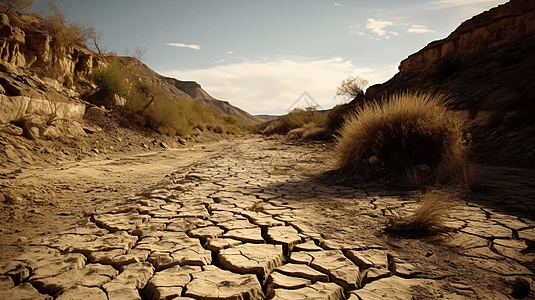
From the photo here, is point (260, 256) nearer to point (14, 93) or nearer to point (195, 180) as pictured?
point (195, 180)

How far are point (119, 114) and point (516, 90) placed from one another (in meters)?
11.3

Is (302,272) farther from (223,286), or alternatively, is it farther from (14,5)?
(14,5)

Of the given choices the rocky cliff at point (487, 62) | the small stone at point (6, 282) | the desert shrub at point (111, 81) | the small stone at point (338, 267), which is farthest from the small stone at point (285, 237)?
the desert shrub at point (111, 81)

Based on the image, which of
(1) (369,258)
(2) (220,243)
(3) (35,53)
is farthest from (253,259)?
(3) (35,53)

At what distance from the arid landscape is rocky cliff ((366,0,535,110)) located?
4.6 inches

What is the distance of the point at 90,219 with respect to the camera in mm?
2771

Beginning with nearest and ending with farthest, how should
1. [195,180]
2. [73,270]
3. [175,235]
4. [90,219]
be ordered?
[73,270] < [175,235] < [90,219] < [195,180]

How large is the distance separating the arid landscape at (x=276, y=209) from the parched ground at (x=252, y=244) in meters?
0.01

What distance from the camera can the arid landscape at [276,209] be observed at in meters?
1.63

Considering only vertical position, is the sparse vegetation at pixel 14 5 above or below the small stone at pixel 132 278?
above

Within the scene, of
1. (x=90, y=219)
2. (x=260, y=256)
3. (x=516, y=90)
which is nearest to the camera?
(x=260, y=256)

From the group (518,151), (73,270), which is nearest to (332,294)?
(73,270)

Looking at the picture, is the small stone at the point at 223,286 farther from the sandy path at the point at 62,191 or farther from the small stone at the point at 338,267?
the sandy path at the point at 62,191

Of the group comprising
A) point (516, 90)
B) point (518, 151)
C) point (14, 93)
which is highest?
point (516, 90)
